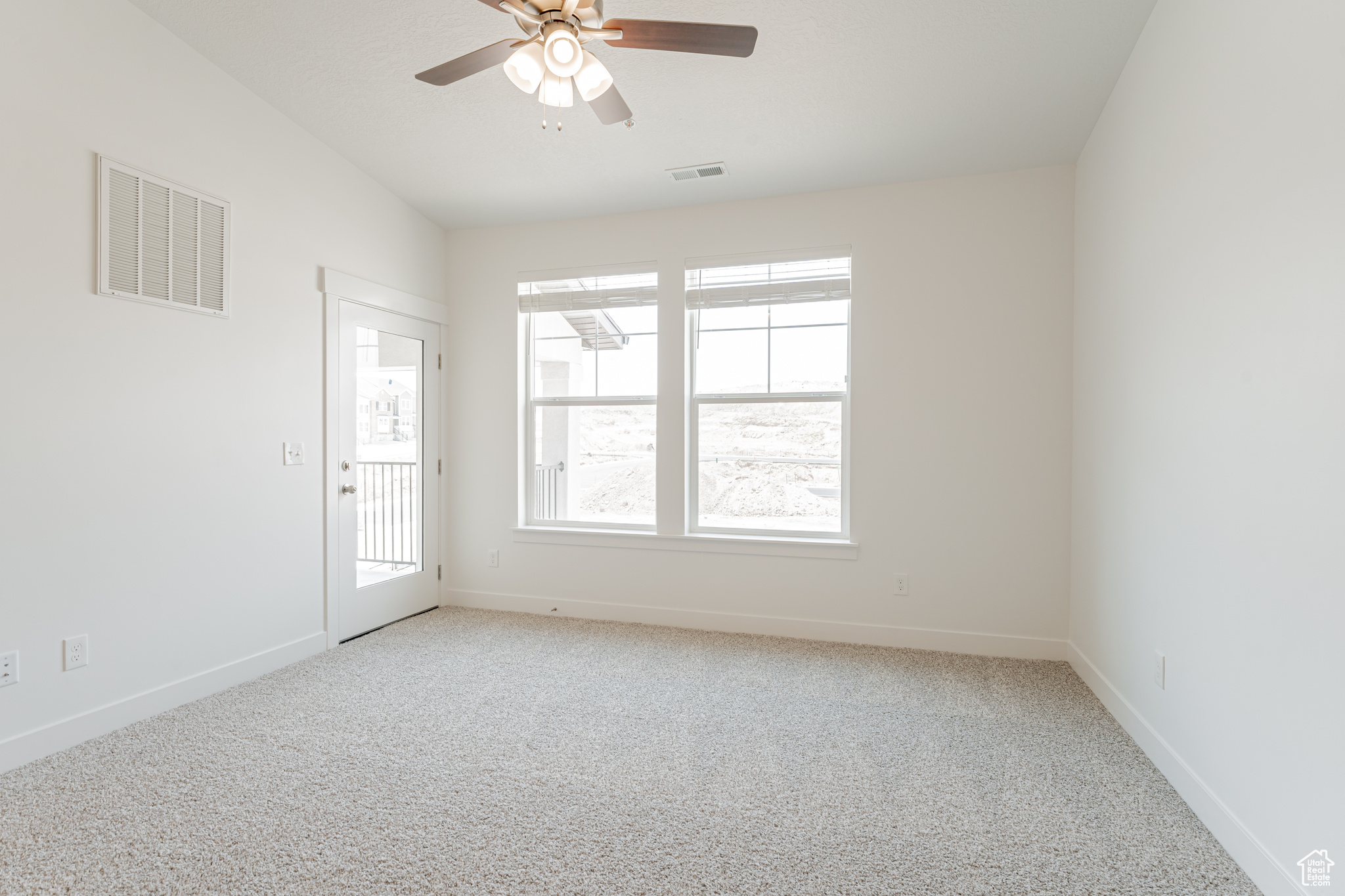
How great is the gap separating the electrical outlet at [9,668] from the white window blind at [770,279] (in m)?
3.42

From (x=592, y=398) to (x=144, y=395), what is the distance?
235 centimetres

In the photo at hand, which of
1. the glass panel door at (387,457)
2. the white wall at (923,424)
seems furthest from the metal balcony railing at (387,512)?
the white wall at (923,424)

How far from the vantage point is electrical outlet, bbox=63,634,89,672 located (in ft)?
7.88

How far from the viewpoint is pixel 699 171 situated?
357 cm

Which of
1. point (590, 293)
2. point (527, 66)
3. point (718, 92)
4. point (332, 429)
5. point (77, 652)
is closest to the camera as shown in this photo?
point (527, 66)

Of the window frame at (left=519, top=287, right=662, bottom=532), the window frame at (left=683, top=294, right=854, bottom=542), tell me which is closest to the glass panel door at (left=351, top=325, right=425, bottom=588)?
the window frame at (left=519, top=287, right=662, bottom=532)

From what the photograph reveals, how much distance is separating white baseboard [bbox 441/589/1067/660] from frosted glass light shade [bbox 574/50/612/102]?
2953mm

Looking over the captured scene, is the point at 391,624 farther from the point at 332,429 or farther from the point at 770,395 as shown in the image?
the point at 770,395

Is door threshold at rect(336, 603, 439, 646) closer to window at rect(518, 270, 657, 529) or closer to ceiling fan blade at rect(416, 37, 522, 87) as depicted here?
window at rect(518, 270, 657, 529)

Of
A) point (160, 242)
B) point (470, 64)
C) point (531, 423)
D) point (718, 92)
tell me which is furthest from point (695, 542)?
point (160, 242)

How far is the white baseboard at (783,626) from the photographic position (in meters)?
3.48

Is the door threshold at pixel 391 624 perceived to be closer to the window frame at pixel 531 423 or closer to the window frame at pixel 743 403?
the window frame at pixel 531 423

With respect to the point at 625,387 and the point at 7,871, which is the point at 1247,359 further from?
the point at 7,871

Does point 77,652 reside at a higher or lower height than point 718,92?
lower
